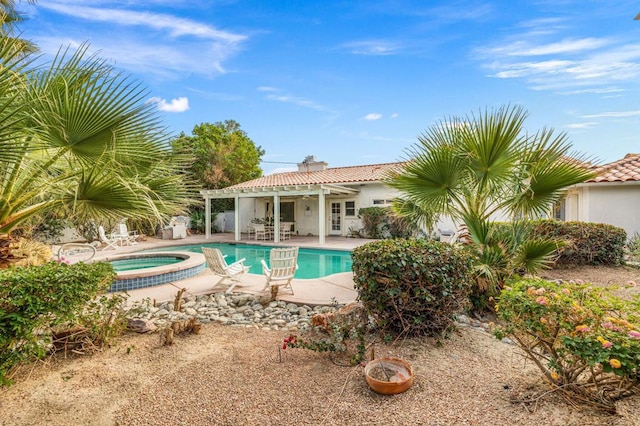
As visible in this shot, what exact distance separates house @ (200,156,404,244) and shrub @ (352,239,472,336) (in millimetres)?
11616

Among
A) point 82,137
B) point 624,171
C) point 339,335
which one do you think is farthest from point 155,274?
point 624,171

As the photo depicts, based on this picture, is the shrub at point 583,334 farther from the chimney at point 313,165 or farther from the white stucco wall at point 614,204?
the chimney at point 313,165

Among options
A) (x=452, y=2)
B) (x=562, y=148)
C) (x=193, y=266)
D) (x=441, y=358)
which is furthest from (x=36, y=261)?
(x=452, y=2)

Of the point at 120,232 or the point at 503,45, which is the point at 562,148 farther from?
the point at 120,232

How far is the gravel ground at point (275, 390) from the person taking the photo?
8.42 feet

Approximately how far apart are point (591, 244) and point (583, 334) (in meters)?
8.15

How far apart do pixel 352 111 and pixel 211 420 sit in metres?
16.9

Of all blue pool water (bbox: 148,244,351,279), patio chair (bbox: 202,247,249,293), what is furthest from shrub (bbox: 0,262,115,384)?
blue pool water (bbox: 148,244,351,279)

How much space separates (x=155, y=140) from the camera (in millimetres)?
4340

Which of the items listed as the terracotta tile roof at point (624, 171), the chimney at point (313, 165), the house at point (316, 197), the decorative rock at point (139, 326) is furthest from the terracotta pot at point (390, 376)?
the chimney at point (313, 165)

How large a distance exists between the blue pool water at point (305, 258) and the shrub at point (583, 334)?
782cm

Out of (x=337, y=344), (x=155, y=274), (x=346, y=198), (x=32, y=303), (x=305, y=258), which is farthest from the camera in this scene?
(x=346, y=198)

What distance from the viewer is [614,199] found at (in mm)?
11008

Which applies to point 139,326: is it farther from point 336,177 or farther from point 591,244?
point 336,177
